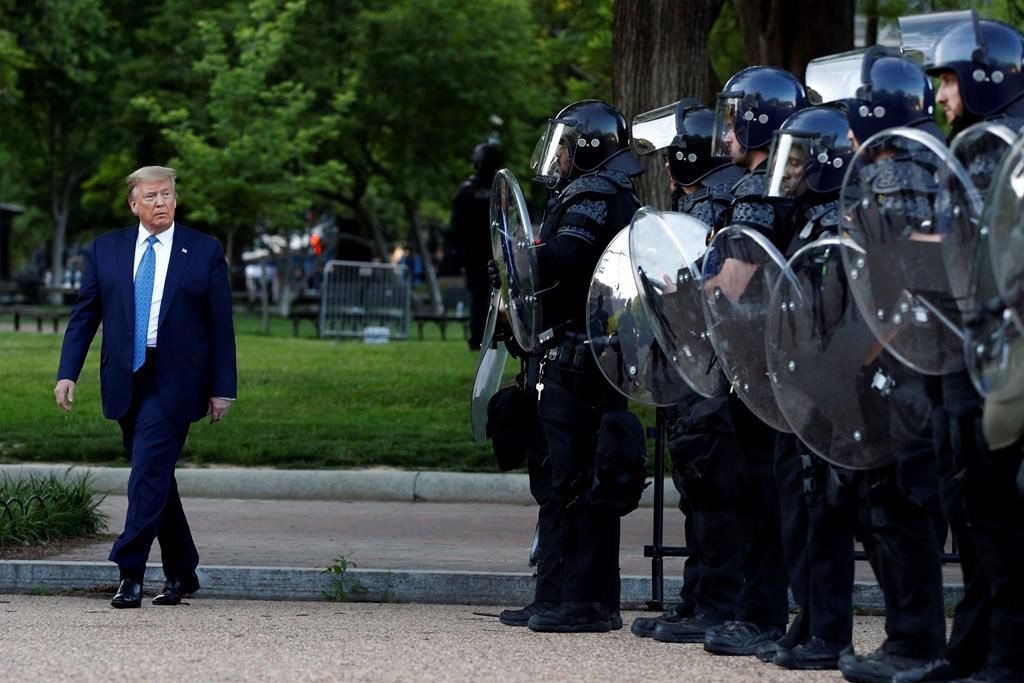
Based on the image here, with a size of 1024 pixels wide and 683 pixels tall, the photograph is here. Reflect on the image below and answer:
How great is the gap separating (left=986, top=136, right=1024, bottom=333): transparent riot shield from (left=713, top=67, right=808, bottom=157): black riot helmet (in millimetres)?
1625

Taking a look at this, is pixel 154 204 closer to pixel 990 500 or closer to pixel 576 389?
pixel 576 389

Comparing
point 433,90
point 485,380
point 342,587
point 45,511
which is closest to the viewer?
point 485,380

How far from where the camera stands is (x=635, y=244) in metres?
6.20

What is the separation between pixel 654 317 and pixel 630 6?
6654 mm

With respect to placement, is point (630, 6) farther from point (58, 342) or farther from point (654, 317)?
point (58, 342)

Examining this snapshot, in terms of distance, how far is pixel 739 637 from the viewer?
6.14 metres

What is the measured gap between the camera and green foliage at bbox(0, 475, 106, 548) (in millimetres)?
8430

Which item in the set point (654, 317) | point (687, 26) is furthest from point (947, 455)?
point (687, 26)

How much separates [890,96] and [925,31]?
214mm

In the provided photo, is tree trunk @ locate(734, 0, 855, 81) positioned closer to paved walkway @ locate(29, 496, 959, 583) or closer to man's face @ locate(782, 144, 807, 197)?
paved walkway @ locate(29, 496, 959, 583)

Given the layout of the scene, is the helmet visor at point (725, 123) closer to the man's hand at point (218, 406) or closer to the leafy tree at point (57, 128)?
the man's hand at point (218, 406)

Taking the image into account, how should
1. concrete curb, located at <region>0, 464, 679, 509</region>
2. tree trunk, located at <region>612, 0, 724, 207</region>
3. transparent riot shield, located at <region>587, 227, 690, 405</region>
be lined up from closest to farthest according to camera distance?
transparent riot shield, located at <region>587, 227, 690, 405</region> < concrete curb, located at <region>0, 464, 679, 509</region> < tree trunk, located at <region>612, 0, 724, 207</region>

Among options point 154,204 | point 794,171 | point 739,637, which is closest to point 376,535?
point 154,204

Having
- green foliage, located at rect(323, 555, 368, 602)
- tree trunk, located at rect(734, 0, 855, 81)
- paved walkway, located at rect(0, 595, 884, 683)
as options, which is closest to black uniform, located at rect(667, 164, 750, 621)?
paved walkway, located at rect(0, 595, 884, 683)
